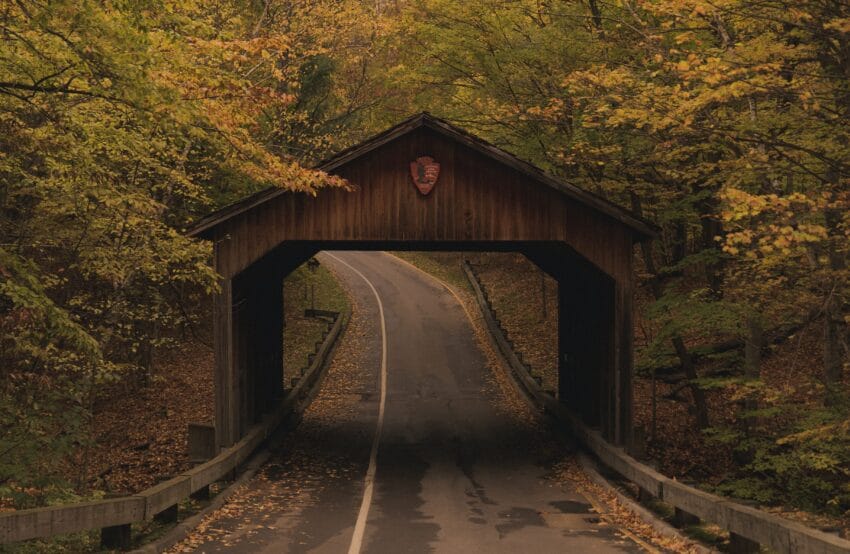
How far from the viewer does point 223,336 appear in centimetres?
1586

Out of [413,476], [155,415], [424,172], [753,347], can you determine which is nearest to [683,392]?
[753,347]

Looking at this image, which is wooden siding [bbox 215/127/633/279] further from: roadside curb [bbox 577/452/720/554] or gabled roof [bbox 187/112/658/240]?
roadside curb [bbox 577/452/720/554]

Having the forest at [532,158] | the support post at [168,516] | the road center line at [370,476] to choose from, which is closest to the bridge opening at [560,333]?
the forest at [532,158]

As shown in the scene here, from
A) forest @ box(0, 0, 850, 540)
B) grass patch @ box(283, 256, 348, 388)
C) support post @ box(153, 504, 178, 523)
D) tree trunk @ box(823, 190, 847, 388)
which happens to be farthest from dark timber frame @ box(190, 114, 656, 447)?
grass patch @ box(283, 256, 348, 388)

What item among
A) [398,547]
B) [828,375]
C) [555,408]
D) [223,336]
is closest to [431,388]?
[555,408]

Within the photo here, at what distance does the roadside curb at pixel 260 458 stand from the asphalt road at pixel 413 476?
7.8 inches

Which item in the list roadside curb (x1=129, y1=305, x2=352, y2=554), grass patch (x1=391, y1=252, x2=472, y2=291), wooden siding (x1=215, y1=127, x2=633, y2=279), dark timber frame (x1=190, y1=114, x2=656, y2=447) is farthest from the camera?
grass patch (x1=391, y1=252, x2=472, y2=291)

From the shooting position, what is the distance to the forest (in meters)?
10.3

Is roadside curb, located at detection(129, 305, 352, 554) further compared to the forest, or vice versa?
the forest

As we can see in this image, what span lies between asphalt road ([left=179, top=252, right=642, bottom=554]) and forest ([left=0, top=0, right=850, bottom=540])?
3160mm

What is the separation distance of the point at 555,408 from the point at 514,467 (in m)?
4.47

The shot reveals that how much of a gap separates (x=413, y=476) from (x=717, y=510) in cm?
777

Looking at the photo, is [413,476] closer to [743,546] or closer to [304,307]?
[743,546]

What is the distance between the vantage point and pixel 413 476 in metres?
15.9
